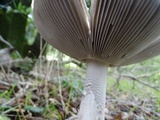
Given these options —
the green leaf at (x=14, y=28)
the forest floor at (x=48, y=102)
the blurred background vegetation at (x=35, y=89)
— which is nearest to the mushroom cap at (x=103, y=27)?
the blurred background vegetation at (x=35, y=89)

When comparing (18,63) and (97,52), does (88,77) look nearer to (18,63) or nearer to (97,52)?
(97,52)

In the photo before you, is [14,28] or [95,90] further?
[14,28]

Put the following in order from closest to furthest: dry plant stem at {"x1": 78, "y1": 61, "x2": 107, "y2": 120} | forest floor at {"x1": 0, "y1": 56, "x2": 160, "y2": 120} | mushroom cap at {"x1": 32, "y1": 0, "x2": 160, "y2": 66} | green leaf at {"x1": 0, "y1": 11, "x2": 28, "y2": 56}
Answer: mushroom cap at {"x1": 32, "y1": 0, "x2": 160, "y2": 66} < dry plant stem at {"x1": 78, "y1": 61, "x2": 107, "y2": 120} < forest floor at {"x1": 0, "y1": 56, "x2": 160, "y2": 120} < green leaf at {"x1": 0, "y1": 11, "x2": 28, "y2": 56}

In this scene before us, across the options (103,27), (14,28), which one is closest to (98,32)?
(103,27)

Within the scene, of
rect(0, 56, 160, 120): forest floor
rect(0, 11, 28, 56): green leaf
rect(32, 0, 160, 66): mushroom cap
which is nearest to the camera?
rect(32, 0, 160, 66): mushroom cap

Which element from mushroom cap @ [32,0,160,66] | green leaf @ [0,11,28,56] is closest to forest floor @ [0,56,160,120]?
green leaf @ [0,11,28,56]

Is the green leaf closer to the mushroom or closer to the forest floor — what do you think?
the forest floor

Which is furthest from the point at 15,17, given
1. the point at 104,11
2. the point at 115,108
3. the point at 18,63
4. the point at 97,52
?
the point at 104,11

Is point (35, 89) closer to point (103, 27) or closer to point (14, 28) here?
point (14, 28)
